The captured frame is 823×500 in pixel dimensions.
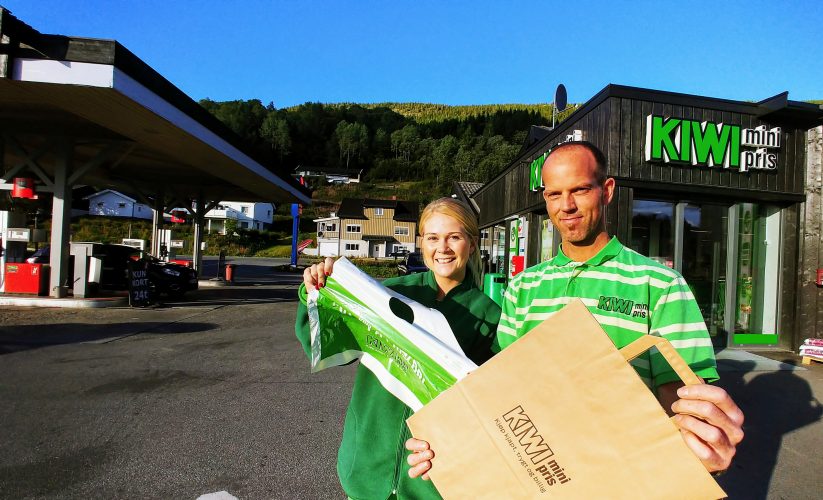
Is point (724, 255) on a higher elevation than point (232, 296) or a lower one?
higher

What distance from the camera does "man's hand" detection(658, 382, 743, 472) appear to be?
1036 millimetres

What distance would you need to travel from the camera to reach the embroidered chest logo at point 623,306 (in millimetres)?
1438

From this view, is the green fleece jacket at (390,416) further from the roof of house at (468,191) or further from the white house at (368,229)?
the white house at (368,229)

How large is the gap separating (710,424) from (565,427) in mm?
334

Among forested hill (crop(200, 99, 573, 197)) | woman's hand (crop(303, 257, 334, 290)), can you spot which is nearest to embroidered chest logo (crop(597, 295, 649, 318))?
woman's hand (crop(303, 257, 334, 290))

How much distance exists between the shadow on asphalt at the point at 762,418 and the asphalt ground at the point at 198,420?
0.05 ft

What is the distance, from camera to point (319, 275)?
193cm

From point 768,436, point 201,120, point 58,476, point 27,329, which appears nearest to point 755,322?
point 768,436

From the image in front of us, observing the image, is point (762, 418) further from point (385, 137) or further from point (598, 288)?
point (385, 137)

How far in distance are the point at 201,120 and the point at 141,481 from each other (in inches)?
424

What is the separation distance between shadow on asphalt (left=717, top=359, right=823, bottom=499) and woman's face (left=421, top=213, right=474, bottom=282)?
319cm

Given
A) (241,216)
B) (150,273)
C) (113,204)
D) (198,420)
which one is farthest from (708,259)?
(113,204)

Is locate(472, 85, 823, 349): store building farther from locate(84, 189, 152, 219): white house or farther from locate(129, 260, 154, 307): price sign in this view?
locate(84, 189, 152, 219): white house

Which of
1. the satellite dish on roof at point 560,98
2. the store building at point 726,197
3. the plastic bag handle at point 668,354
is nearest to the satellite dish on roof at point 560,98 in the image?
the satellite dish on roof at point 560,98
